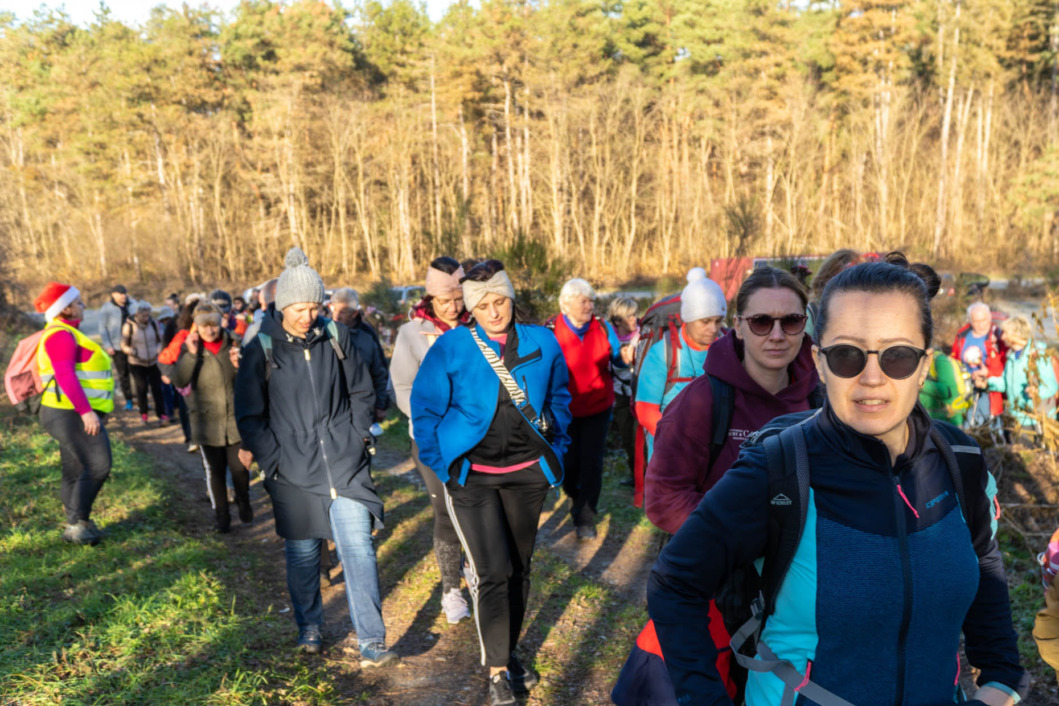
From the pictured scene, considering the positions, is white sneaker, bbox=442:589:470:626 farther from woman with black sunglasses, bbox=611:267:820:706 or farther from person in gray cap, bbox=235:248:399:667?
woman with black sunglasses, bbox=611:267:820:706

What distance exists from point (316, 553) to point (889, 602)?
371 centimetres

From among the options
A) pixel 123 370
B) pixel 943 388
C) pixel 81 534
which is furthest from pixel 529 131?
pixel 943 388

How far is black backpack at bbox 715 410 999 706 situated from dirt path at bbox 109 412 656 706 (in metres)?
2.77

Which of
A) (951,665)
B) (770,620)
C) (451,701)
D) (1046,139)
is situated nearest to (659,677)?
(770,620)

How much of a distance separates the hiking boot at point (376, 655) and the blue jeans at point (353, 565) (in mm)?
27

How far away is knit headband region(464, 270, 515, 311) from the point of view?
4.14 meters

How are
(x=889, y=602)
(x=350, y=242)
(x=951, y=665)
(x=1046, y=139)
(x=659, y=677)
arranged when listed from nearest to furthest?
(x=889, y=602) → (x=951, y=665) → (x=659, y=677) → (x=1046, y=139) → (x=350, y=242)

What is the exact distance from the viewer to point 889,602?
1.64 metres

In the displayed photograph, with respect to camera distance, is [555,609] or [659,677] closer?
[659,677]

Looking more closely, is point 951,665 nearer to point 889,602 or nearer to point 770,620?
point 889,602

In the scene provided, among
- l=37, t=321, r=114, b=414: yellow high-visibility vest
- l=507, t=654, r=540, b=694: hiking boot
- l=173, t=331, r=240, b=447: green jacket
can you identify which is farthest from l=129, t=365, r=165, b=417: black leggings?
l=507, t=654, r=540, b=694: hiking boot

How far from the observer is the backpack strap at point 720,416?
283 centimetres

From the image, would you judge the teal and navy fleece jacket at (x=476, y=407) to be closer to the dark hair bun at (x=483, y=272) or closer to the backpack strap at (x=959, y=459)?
the dark hair bun at (x=483, y=272)

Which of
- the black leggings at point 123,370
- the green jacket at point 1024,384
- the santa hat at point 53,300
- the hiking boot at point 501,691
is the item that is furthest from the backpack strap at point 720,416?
the black leggings at point 123,370
